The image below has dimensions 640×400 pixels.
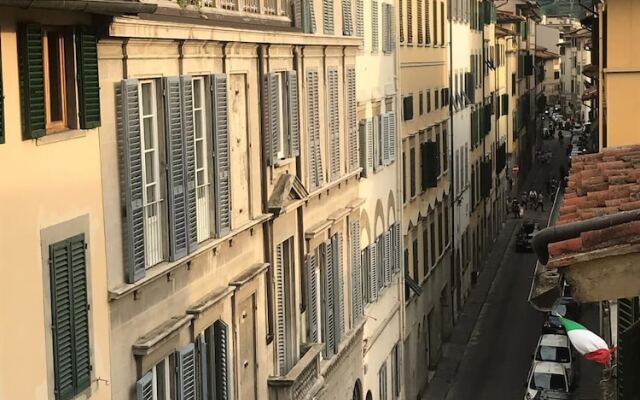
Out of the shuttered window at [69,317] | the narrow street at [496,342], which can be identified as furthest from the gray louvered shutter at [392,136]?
the shuttered window at [69,317]

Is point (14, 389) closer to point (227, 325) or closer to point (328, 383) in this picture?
point (227, 325)

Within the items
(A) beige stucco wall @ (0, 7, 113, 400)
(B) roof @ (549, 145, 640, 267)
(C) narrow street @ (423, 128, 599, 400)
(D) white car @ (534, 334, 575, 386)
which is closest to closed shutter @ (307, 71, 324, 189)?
(B) roof @ (549, 145, 640, 267)

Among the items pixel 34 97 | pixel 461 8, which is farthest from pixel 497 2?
pixel 34 97

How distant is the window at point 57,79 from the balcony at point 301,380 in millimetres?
8459

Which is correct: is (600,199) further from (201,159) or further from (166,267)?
(201,159)

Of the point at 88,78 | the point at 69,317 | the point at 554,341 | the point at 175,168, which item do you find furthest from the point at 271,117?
the point at 554,341

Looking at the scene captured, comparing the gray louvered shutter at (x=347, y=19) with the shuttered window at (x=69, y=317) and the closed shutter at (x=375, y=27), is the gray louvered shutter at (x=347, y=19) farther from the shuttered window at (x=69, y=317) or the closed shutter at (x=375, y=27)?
the shuttered window at (x=69, y=317)

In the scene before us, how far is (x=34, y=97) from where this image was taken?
39.2ft

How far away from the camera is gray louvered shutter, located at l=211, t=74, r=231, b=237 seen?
55.9 feet

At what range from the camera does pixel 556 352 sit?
36.5m

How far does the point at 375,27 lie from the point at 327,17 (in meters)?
5.93

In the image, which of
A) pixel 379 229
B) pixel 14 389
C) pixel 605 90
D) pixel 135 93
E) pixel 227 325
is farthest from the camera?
pixel 379 229

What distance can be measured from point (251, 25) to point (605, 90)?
9106 mm

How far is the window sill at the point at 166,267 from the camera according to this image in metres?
13.8
